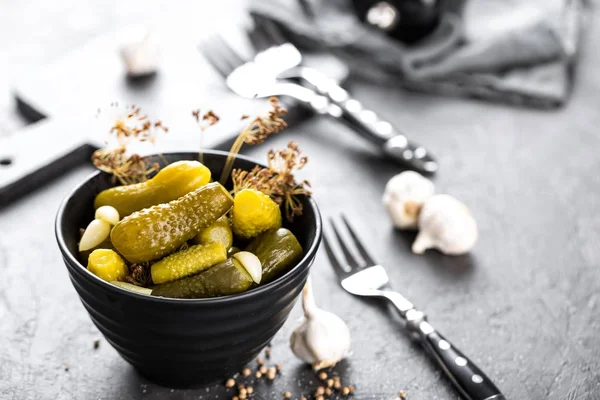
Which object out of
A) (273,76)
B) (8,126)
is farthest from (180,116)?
(8,126)

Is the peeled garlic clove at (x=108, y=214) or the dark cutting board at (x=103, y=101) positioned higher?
the peeled garlic clove at (x=108, y=214)

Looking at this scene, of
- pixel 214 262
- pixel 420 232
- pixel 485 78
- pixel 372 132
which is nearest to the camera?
pixel 214 262

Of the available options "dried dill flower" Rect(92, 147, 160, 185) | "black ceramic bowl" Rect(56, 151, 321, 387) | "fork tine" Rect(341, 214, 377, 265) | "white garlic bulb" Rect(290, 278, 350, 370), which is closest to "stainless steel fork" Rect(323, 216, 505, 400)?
"fork tine" Rect(341, 214, 377, 265)

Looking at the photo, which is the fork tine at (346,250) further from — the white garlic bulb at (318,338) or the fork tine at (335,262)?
the white garlic bulb at (318,338)

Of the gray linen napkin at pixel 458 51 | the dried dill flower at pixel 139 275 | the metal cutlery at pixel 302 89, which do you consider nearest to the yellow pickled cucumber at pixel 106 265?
the dried dill flower at pixel 139 275

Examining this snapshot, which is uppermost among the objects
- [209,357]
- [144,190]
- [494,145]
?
[144,190]

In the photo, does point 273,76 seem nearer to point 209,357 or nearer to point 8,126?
point 8,126

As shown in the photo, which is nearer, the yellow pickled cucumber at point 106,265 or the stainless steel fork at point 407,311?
the yellow pickled cucumber at point 106,265
